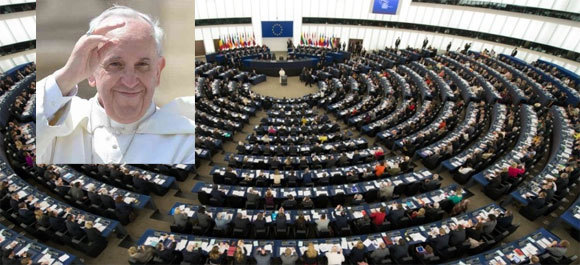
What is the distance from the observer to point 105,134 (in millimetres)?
6121

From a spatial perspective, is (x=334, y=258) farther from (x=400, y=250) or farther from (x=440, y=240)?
(x=440, y=240)

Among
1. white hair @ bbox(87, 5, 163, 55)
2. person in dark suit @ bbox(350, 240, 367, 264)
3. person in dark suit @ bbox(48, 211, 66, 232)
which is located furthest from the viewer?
person in dark suit @ bbox(48, 211, 66, 232)

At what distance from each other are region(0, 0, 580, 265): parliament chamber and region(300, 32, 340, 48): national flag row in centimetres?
1014

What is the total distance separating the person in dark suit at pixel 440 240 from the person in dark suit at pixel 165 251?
325 inches

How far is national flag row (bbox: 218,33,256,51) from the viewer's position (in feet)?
115

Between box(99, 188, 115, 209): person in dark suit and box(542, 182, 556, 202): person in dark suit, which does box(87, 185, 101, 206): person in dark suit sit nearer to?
box(99, 188, 115, 209): person in dark suit

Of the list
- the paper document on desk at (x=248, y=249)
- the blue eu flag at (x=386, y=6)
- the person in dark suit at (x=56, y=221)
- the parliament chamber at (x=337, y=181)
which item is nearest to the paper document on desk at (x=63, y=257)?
the parliament chamber at (x=337, y=181)

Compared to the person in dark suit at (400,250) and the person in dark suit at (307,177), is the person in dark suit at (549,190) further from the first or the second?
the person in dark suit at (307,177)

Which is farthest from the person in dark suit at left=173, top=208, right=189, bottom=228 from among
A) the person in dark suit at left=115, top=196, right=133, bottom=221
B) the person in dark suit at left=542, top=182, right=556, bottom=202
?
the person in dark suit at left=542, top=182, right=556, bottom=202

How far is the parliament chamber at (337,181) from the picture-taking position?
9352mm

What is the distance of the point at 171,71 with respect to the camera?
6008 millimetres

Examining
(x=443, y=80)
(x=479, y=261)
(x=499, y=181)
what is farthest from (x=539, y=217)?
(x=443, y=80)

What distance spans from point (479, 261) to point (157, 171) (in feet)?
43.1

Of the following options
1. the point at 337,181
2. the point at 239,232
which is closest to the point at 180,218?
the point at 239,232
